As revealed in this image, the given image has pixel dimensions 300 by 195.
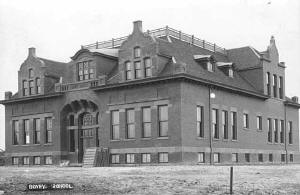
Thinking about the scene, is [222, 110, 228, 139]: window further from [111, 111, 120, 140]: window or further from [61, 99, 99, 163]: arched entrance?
[61, 99, 99, 163]: arched entrance

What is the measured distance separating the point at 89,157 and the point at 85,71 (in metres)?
7.57

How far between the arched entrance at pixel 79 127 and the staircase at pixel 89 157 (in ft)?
7.20

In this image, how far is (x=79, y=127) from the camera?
49.3 m

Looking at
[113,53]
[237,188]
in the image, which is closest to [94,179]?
[237,188]

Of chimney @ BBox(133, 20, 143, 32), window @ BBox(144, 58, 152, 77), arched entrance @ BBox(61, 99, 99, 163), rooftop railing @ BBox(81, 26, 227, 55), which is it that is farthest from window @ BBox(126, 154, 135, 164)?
rooftop railing @ BBox(81, 26, 227, 55)

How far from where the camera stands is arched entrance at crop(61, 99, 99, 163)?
4791 cm

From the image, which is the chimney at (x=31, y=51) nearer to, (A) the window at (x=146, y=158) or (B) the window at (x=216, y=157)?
(A) the window at (x=146, y=158)

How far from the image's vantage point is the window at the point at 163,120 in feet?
140

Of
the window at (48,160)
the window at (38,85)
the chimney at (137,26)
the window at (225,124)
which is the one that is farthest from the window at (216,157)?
the window at (38,85)

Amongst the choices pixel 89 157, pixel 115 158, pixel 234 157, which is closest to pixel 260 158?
pixel 234 157

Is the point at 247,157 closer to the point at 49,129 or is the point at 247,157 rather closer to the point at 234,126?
the point at 234,126

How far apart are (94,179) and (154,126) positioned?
20.8 m

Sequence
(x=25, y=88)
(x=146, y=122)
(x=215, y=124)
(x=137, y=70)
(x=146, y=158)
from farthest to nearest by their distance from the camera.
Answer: (x=25, y=88)
(x=215, y=124)
(x=137, y=70)
(x=146, y=122)
(x=146, y=158)

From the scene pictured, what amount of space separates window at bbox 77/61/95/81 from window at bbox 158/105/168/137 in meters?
7.61
